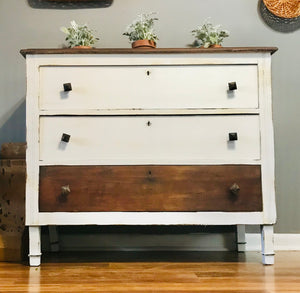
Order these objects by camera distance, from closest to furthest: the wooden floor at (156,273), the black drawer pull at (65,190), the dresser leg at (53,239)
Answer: the wooden floor at (156,273) < the black drawer pull at (65,190) < the dresser leg at (53,239)

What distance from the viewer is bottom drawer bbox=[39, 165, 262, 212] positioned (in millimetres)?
1846

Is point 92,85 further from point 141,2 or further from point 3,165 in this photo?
point 141,2

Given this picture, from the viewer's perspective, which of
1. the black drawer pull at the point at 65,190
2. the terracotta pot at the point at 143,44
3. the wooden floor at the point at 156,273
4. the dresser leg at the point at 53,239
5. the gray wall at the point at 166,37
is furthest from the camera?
the gray wall at the point at 166,37

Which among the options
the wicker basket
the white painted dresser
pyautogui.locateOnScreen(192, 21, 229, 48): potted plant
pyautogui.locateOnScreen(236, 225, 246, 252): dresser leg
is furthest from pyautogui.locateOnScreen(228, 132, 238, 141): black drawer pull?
the wicker basket

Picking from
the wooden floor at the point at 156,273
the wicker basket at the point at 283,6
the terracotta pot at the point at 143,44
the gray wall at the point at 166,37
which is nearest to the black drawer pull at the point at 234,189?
the wooden floor at the point at 156,273

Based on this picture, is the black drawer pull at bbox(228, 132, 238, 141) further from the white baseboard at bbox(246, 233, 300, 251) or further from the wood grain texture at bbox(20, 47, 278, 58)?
the white baseboard at bbox(246, 233, 300, 251)

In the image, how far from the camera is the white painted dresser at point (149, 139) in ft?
6.06

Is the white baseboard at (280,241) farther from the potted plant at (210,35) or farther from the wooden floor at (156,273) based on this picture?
the potted plant at (210,35)

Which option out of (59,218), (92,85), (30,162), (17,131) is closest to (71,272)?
(59,218)

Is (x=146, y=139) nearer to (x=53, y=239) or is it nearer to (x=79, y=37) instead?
(x=79, y=37)

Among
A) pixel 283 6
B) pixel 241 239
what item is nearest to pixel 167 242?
pixel 241 239

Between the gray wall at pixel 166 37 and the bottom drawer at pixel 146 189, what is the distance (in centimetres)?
60

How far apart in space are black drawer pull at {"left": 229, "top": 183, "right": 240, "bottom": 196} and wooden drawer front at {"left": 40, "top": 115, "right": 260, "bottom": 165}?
0.11 metres

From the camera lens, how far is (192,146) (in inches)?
73.6
